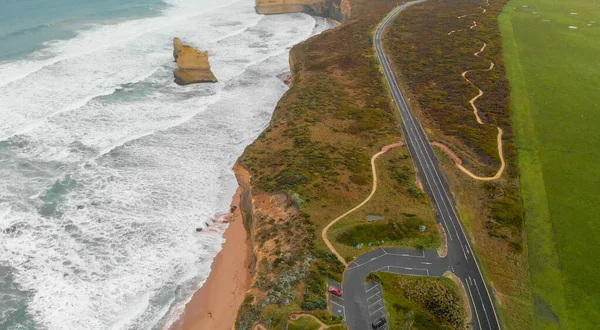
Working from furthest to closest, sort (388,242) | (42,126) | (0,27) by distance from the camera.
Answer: (0,27) → (42,126) → (388,242)

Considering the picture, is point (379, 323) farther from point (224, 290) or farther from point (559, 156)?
point (559, 156)

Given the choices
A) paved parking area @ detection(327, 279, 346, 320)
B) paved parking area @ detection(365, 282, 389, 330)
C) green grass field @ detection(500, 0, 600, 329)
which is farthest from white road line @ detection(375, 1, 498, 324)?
paved parking area @ detection(327, 279, 346, 320)

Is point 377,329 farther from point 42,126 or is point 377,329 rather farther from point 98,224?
point 42,126

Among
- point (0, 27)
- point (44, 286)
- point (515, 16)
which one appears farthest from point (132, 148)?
point (515, 16)

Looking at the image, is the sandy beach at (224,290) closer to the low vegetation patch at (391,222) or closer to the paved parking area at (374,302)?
the low vegetation patch at (391,222)

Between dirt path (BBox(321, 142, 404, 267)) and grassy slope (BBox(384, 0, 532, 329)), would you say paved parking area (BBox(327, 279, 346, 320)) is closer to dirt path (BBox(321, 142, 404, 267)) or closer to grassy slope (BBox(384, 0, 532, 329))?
dirt path (BBox(321, 142, 404, 267))

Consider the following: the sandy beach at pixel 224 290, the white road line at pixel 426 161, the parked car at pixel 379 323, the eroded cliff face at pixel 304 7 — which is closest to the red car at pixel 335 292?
the parked car at pixel 379 323

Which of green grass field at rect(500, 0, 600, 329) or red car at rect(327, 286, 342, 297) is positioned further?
green grass field at rect(500, 0, 600, 329)

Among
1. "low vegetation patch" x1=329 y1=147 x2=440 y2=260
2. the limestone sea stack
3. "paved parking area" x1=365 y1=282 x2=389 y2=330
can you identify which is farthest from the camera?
the limestone sea stack
